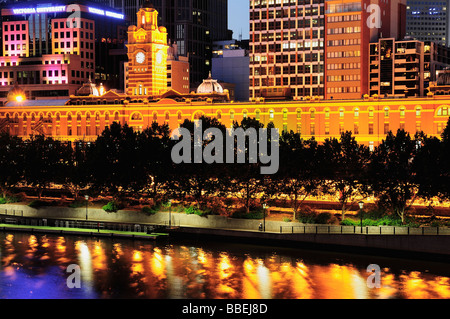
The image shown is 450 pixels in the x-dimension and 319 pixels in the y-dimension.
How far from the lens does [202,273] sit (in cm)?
8000

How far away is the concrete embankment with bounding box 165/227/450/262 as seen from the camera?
276 feet

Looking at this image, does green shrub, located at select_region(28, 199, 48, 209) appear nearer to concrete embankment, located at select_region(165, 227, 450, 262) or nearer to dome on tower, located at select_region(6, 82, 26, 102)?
concrete embankment, located at select_region(165, 227, 450, 262)

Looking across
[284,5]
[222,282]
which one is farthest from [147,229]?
[284,5]

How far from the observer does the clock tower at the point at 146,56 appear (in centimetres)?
16375

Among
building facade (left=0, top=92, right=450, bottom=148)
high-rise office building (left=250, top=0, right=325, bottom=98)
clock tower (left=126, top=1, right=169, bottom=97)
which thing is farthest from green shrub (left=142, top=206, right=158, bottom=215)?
high-rise office building (left=250, top=0, right=325, bottom=98)

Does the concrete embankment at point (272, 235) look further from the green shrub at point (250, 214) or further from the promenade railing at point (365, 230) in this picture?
the green shrub at point (250, 214)

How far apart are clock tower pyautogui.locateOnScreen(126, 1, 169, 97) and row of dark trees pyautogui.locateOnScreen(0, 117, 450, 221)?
121 feet

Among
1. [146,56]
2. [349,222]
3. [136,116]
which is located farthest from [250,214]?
[146,56]

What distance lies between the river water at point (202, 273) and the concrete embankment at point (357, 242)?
4.42 feet

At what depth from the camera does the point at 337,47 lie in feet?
553

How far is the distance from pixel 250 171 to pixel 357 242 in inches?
881

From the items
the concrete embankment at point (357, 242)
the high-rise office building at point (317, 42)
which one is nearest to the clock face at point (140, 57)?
the high-rise office building at point (317, 42)
